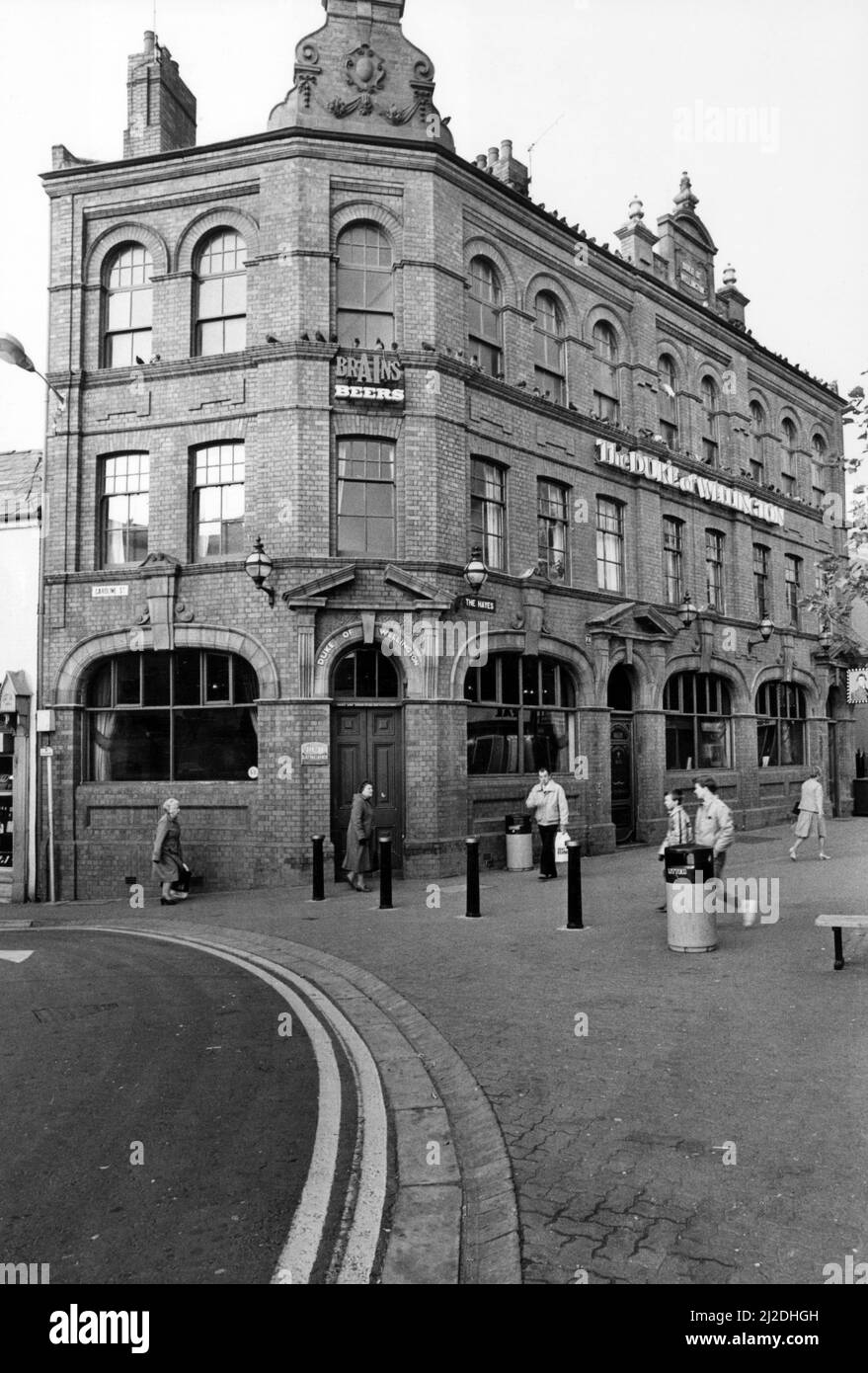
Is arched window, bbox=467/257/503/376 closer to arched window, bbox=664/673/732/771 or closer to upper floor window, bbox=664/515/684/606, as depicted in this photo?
upper floor window, bbox=664/515/684/606

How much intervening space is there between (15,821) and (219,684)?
14.8 ft

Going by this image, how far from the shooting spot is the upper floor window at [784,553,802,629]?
25719mm

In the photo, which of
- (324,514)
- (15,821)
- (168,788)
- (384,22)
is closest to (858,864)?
(324,514)

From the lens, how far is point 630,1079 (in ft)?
17.5

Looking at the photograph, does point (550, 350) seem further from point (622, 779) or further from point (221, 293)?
point (622, 779)

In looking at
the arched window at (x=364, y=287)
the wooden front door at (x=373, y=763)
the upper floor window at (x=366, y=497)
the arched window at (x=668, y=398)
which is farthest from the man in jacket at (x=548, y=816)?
the arched window at (x=668, y=398)

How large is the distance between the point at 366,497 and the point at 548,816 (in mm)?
6460

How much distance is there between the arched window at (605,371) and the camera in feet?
64.4

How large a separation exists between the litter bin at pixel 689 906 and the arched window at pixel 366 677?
24.2ft

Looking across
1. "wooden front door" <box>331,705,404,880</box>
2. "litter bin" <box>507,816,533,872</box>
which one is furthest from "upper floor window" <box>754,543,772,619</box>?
"wooden front door" <box>331,705,404,880</box>

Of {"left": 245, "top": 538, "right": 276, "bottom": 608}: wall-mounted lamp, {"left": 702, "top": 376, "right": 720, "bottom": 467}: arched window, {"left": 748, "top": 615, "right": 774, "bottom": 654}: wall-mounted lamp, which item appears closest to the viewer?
{"left": 245, "top": 538, "right": 276, "bottom": 608}: wall-mounted lamp

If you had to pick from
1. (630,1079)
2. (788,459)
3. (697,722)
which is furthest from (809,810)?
(788,459)

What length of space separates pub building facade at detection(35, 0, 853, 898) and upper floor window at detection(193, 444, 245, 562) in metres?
0.05
